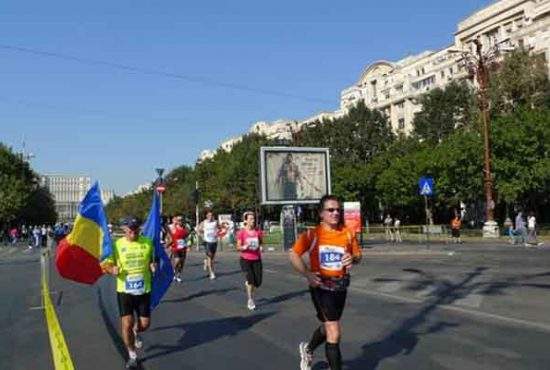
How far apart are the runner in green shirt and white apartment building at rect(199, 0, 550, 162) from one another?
238 feet

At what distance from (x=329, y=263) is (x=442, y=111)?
7132 centimetres

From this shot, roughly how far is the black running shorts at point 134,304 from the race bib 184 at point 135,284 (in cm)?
5

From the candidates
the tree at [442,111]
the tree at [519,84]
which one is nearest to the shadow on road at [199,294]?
the tree at [519,84]

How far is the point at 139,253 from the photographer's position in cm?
866

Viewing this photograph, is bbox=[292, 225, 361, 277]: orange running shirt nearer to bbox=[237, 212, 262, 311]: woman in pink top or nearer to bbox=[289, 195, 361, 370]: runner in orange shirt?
bbox=[289, 195, 361, 370]: runner in orange shirt

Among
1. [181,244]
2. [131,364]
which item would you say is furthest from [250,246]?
[181,244]

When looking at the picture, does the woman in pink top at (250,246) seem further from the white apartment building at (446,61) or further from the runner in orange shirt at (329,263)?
the white apartment building at (446,61)

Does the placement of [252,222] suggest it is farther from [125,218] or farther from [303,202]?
[303,202]

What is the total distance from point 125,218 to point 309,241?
9.00ft

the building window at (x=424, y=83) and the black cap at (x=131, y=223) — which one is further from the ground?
the building window at (x=424, y=83)

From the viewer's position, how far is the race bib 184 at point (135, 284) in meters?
8.55

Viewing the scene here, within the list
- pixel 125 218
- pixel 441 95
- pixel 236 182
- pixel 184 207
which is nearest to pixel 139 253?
pixel 125 218

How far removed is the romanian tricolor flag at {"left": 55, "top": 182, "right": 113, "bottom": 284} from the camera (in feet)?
31.2

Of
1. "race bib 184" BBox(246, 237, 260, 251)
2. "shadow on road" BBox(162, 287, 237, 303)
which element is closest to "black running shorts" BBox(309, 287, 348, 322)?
"race bib 184" BBox(246, 237, 260, 251)
